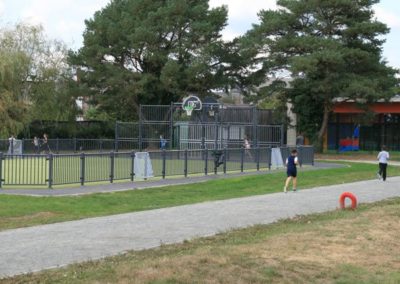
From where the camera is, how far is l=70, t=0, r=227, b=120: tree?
5291cm

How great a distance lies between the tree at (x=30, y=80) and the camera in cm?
4638

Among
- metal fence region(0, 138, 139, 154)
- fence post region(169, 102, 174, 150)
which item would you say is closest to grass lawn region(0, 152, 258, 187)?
fence post region(169, 102, 174, 150)

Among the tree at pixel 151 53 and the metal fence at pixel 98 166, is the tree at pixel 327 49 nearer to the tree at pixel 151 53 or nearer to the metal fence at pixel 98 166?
the tree at pixel 151 53

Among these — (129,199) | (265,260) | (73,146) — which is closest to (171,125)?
(73,146)

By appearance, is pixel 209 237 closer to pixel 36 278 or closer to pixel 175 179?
pixel 36 278

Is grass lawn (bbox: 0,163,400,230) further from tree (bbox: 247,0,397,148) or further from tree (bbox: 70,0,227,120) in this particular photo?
tree (bbox: 70,0,227,120)

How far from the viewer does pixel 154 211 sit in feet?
49.0

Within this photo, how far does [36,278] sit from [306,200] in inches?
448

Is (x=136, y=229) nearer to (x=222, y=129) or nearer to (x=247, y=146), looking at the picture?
(x=247, y=146)

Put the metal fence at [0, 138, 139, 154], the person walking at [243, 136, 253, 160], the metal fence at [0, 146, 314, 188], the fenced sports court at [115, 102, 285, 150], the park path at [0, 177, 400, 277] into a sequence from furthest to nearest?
the metal fence at [0, 138, 139, 154] < the fenced sports court at [115, 102, 285, 150] < the person walking at [243, 136, 253, 160] < the metal fence at [0, 146, 314, 188] < the park path at [0, 177, 400, 277]

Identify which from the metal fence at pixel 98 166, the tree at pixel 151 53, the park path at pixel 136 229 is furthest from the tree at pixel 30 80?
the park path at pixel 136 229

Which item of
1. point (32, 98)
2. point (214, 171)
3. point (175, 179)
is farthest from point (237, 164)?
point (32, 98)

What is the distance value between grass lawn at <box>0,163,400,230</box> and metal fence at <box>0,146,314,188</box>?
92.6 inches

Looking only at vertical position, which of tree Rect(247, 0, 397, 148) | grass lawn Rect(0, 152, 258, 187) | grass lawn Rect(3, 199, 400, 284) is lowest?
grass lawn Rect(3, 199, 400, 284)
